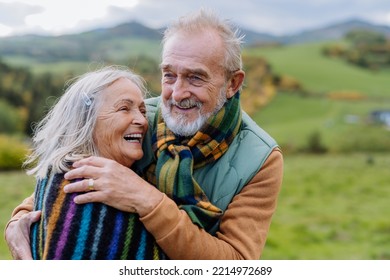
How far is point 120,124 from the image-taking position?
2.79 metres

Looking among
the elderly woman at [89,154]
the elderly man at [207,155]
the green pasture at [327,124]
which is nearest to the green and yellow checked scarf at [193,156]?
the elderly man at [207,155]

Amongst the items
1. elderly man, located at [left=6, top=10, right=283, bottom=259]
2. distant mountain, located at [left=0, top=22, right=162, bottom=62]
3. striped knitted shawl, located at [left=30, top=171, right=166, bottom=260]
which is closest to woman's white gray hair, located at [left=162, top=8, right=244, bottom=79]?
elderly man, located at [left=6, top=10, right=283, bottom=259]

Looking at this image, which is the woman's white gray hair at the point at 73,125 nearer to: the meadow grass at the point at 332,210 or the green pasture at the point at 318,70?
the meadow grass at the point at 332,210

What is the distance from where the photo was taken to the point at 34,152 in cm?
298

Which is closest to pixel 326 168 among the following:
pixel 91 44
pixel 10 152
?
pixel 91 44

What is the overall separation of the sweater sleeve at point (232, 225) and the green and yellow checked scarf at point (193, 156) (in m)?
0.08

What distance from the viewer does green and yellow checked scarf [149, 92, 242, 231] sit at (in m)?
2.77

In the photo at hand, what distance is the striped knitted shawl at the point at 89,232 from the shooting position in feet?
8.45

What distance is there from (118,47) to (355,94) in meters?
6.70

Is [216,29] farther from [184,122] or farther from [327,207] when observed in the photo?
[327,207]

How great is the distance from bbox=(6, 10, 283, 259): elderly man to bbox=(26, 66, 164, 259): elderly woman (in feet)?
0.35
